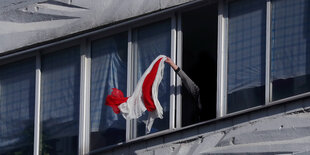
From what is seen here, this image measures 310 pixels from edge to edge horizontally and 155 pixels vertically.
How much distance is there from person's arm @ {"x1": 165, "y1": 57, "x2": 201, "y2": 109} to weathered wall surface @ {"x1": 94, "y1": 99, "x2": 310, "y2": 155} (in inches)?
21.9

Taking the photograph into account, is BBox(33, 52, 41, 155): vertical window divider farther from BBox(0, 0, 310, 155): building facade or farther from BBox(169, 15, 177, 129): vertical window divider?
BBox(169, 15, 177, 129): vertical window divider

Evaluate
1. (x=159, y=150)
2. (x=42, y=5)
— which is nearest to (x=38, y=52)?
(x=42, y=5)

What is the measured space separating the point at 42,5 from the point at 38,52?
789 mm

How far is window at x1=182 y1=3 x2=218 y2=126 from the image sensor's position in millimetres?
17188

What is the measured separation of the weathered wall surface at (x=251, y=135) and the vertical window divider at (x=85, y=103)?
4.95ft

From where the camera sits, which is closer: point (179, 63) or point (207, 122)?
point (207, 122)

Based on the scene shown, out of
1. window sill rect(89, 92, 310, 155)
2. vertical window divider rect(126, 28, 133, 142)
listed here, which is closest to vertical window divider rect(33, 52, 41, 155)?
window sill rect(89, 92, 310, 155)

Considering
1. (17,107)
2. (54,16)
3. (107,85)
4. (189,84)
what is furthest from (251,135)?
(17,107)

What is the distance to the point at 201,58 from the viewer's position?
1736 centimetres

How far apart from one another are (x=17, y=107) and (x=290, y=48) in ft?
17.7

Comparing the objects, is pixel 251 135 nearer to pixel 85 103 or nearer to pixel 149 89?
pixel 149 89

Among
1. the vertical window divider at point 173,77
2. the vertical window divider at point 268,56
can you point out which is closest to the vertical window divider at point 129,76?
the vertical window divider at point 173,77

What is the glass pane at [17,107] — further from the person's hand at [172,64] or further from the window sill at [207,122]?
the person's hand at [172,64]

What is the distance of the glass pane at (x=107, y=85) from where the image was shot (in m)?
18.2
